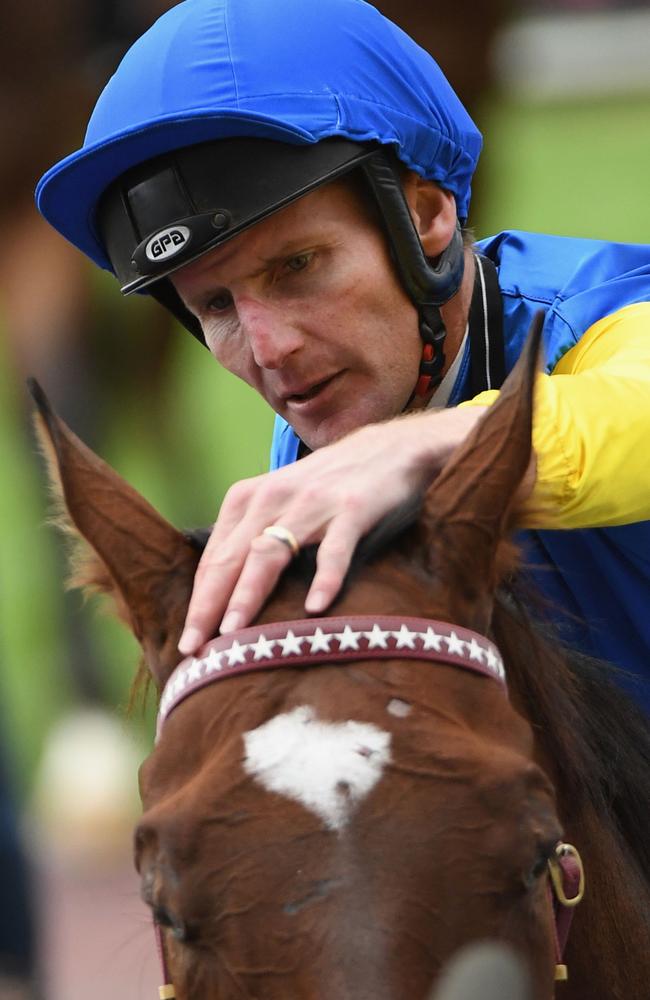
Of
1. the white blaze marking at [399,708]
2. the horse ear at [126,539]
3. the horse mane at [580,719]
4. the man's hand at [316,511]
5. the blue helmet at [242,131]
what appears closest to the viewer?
the white blaze marking at [399,708]

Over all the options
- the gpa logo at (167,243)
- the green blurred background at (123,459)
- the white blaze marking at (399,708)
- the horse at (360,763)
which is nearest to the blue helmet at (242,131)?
the gpa logo at (167,243)

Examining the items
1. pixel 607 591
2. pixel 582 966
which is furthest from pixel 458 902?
pixel 607 591

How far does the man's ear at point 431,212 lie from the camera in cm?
301

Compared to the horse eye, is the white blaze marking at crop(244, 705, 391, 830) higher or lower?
higher

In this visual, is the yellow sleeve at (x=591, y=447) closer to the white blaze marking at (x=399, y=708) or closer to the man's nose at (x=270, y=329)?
the white blaze marking at (x=399, y=708)

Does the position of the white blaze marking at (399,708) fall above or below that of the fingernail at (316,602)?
below

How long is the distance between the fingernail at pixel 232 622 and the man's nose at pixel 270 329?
0.90 m

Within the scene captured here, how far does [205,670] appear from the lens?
2.03m

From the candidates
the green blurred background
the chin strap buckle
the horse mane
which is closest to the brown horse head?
the horse mane

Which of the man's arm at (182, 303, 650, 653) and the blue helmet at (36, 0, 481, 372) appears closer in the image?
the man's arm at (182, 303, 650, 653)

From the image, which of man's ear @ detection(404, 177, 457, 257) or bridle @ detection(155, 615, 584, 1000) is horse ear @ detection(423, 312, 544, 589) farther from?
man's ear @ detection(404, 177, 457, 257)

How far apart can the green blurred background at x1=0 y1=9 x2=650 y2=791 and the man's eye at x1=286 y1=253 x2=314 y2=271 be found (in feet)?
5.22

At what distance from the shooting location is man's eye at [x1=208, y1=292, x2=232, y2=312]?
2.92 m

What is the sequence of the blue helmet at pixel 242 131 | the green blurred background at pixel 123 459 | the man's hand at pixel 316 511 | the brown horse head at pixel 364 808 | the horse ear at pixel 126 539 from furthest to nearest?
the green blurred background at pixel 123 459 → the blue helmet at pixel 242 131 → the horse ear at pixel 126 539 → the man's hand at pixel 316 511 → the brown horse head at pixel 364 808
